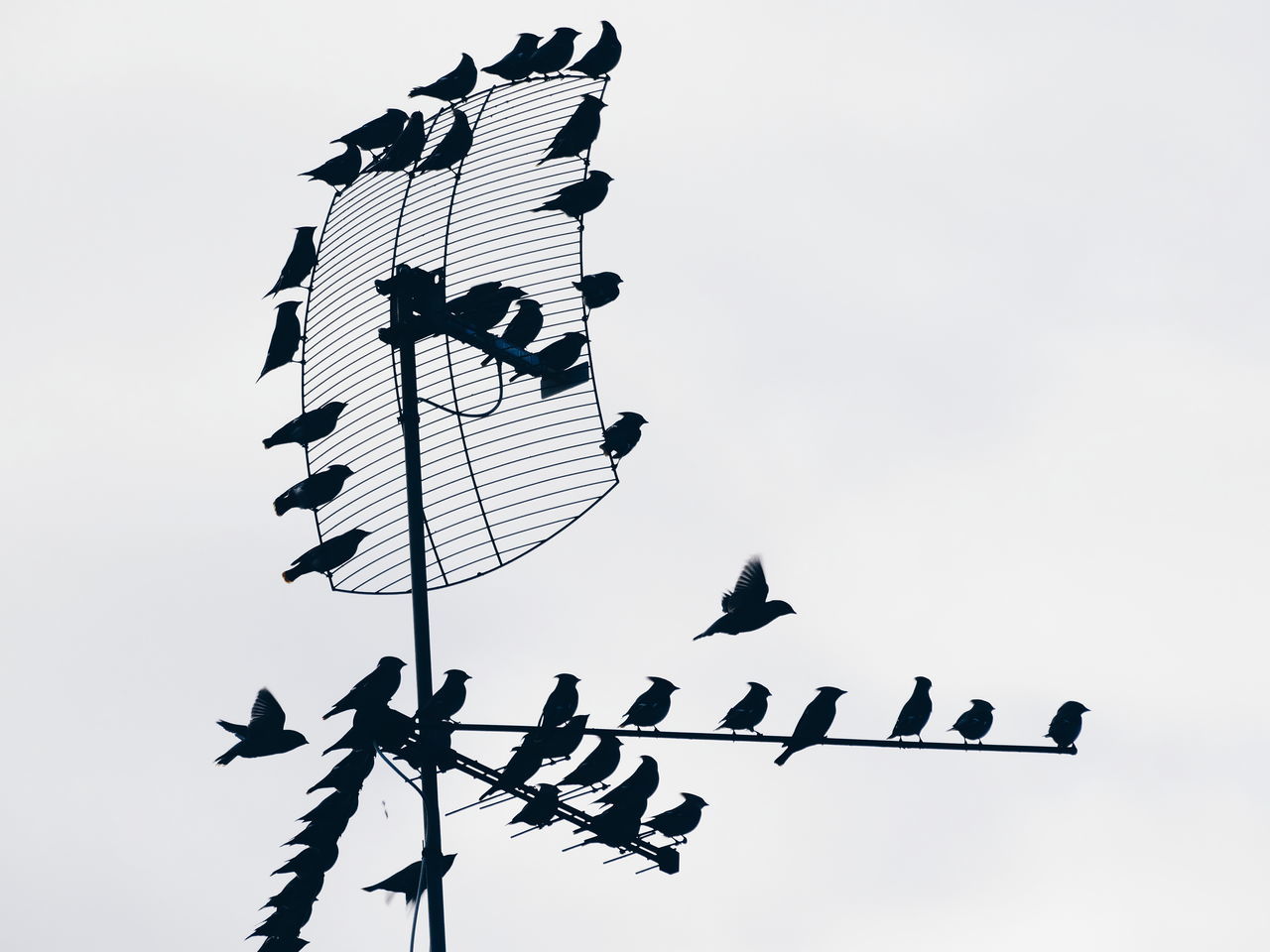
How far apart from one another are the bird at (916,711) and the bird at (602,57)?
14.1 ft

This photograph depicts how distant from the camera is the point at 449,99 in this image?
12.3 metres

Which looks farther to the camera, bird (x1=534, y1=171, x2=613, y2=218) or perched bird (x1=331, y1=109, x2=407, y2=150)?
perched bird (x1=331, y1=109, x2=407, y2=150)

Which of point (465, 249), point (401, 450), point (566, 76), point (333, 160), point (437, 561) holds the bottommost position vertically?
point (437, 561)

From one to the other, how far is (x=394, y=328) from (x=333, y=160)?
3848 mm

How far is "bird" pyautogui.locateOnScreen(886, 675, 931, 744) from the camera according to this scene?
1096cm

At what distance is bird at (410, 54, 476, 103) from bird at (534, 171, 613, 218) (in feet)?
6.59

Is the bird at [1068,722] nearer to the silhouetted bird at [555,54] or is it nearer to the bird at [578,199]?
the bird at [578,199]

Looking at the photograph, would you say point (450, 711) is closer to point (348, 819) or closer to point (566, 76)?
point (348, 819)

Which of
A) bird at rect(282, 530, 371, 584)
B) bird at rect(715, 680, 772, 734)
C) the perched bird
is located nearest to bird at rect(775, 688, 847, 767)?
bird at rect(715, 680, 772, 734)

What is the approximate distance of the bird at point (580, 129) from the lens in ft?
31.8

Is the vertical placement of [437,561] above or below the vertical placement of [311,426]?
below

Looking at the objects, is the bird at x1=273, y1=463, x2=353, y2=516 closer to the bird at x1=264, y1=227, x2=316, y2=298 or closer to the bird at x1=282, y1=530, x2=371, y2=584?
the bird at x1=282, y1=530, x2=371, y2=584

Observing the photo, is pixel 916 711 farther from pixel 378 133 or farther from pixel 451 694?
pixel 378 133

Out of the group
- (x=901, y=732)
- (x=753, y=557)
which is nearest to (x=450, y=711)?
(x=753, y=557)
